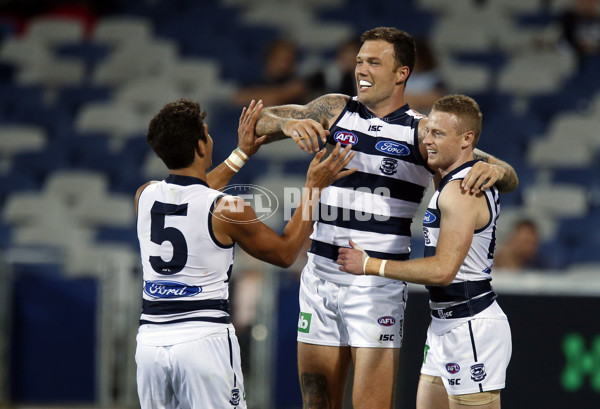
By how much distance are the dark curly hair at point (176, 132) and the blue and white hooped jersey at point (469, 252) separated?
125cm

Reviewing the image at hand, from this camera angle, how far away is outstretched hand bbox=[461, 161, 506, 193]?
408 centimetres

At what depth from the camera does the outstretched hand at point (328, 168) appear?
425 centimetres

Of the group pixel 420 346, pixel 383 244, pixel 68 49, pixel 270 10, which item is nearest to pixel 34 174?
pixel 68 49

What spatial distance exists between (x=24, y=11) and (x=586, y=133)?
808 centimetres

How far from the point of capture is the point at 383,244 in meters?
4.46

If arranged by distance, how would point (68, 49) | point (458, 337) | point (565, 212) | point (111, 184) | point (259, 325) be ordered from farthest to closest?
point (68, 49), point (111, 184), point (565, 212), point (259, 325), point (458, 337)

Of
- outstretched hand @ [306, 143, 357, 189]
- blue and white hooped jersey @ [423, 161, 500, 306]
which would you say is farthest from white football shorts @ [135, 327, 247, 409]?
blue and white hooped jersey @ [423, 161, 500, 306]

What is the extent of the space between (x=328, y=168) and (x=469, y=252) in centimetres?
83

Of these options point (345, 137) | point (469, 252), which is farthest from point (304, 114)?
point (469, 252)

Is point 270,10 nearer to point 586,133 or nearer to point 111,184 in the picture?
point 111,184

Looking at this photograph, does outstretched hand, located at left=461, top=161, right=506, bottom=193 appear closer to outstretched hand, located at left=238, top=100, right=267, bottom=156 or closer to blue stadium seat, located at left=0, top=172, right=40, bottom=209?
outstretched hand, located at left=238, top=100, right=267, bottom=156

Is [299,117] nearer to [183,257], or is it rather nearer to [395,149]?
[395,149]

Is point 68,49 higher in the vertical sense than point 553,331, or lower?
higher

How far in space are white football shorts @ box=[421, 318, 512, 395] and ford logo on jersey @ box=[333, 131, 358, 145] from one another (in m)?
1.13
